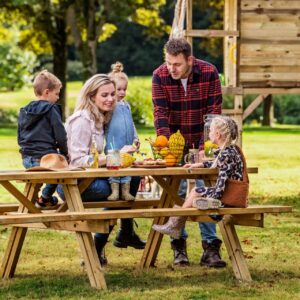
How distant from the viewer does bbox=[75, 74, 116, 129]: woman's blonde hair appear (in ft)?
33.5

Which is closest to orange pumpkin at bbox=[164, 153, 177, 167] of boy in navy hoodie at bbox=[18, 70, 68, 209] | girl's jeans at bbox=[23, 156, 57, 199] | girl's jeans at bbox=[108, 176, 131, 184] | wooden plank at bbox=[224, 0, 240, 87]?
girl's jeans at bbox=[108, 176, 131, 184]

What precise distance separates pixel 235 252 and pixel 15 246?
6.28 ft

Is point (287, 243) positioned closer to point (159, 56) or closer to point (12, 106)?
point (12, 106)

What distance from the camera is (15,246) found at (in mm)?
10305

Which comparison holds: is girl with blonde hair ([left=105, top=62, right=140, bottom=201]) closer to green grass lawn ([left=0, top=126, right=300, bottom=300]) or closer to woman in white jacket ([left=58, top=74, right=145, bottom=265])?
woman in white jacket ([left=58, top=74, right=145, bottom=265])

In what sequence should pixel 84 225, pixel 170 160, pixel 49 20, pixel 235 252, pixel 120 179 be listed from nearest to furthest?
pixel 84 225, pixel 235 252, pixel 170 160, pixel 120 179, pixel 49 20

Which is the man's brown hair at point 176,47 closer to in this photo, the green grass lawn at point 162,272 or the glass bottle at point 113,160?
the glass bottle at point 113,160

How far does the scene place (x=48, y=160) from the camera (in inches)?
385

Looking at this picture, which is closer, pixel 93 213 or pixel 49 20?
pixel 93 213

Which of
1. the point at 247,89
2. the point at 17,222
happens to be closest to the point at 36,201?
the point at 17,222

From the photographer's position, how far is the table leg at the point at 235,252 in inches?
396

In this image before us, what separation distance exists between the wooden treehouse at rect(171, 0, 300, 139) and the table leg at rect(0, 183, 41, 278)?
33.5 feet

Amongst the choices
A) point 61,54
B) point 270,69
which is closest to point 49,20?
point 61,54

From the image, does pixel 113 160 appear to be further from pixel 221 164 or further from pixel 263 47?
pixel 263 47
